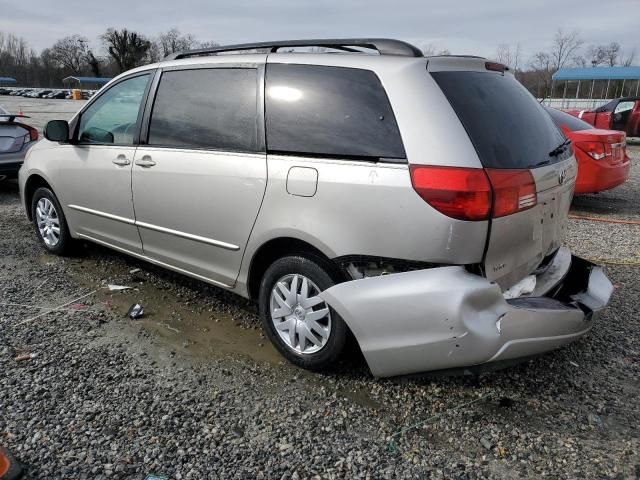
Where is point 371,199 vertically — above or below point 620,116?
above

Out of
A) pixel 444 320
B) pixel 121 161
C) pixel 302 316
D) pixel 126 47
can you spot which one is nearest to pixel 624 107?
pixel 121 161

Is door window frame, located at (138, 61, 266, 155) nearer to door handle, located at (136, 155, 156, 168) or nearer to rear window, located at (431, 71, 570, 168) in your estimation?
door handle, located at (136, 155, 156, 168)

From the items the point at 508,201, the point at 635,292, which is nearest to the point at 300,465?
the point at 508,201

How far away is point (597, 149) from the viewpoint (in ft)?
23.1

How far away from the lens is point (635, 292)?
4.34 meters

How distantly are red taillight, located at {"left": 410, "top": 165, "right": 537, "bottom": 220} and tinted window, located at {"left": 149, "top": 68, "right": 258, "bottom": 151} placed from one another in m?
1.13

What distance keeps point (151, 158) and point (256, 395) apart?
184cm

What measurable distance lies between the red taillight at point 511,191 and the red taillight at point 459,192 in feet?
0.16

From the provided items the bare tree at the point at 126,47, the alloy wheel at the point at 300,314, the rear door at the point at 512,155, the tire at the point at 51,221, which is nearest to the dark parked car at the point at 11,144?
the tire at the point at 51,221

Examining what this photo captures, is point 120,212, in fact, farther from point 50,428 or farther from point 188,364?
point 50,428

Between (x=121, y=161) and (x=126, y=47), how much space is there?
306ft

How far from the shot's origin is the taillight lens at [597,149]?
7.02 meters

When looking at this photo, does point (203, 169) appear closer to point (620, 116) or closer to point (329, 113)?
point (329, 113)

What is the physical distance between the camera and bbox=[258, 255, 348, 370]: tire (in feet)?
9.46
